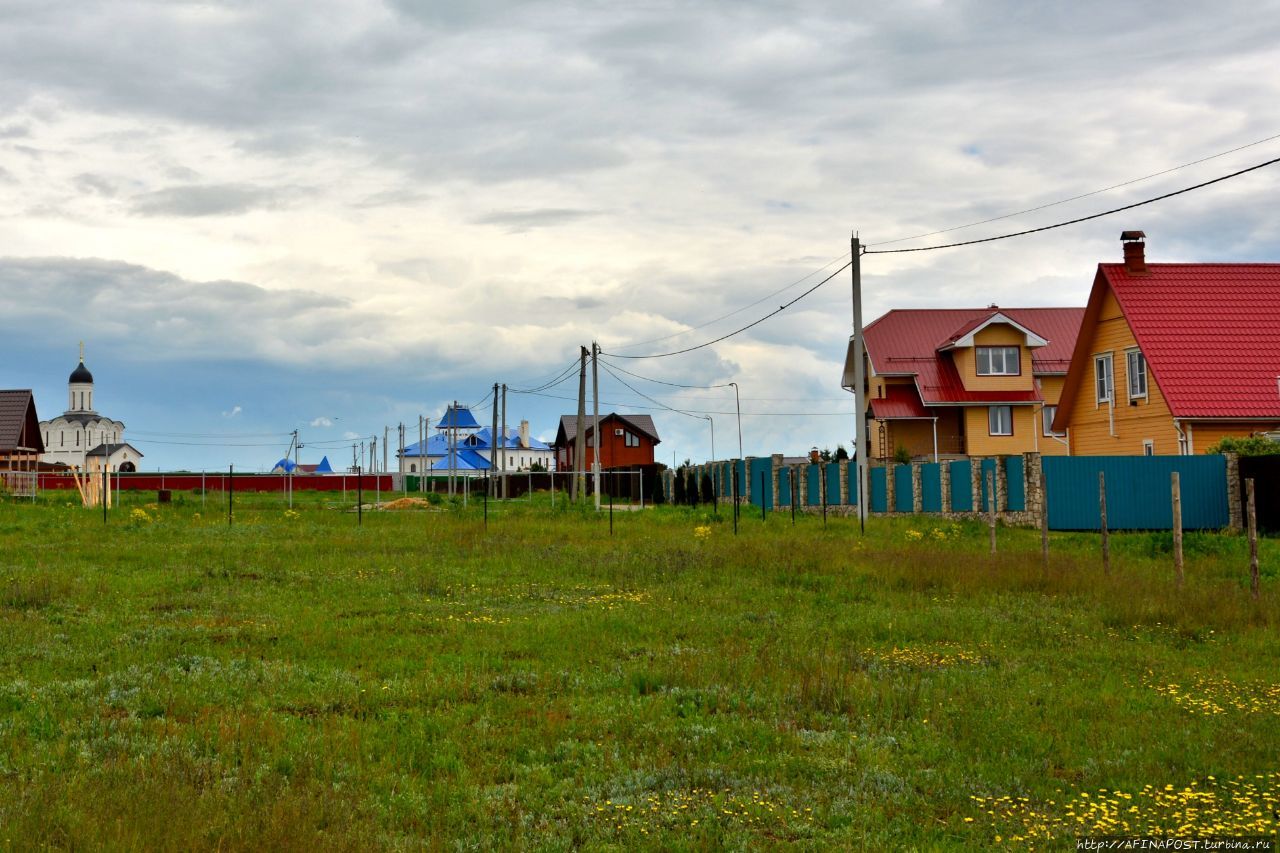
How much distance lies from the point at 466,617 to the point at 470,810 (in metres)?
8.45

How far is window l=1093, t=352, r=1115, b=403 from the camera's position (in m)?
37.3

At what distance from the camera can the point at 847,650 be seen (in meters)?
12.9

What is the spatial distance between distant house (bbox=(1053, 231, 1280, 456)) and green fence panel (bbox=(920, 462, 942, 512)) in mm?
6043

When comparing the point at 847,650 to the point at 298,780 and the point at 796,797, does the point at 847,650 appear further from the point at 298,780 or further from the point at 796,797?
the point at 298,780

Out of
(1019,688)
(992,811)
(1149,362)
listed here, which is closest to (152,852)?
(992,811)

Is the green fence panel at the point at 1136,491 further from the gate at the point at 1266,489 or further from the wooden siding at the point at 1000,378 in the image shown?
the wooden siding at the point at 1000,378

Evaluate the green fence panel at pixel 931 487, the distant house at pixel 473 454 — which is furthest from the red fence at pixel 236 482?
the green fence panel at pixel 931 487

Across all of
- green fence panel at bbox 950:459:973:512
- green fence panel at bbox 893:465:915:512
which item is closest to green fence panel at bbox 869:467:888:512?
green fence panel at bbox 893:465:915:512

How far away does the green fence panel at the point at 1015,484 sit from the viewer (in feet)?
105

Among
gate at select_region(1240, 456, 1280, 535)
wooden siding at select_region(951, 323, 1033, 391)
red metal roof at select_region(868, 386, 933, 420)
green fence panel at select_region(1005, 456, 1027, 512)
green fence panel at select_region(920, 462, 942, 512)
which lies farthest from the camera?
red metal roof at select_region(868, 386, 933, 420)

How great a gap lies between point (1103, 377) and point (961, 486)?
7.30 metres

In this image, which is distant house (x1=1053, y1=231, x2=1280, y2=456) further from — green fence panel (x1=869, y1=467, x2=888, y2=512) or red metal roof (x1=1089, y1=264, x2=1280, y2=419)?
green fence panel (x1=869, y1=467, x2=888, y2=512)

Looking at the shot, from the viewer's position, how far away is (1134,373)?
3584 cm

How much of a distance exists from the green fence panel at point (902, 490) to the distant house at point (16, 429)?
174 ft
